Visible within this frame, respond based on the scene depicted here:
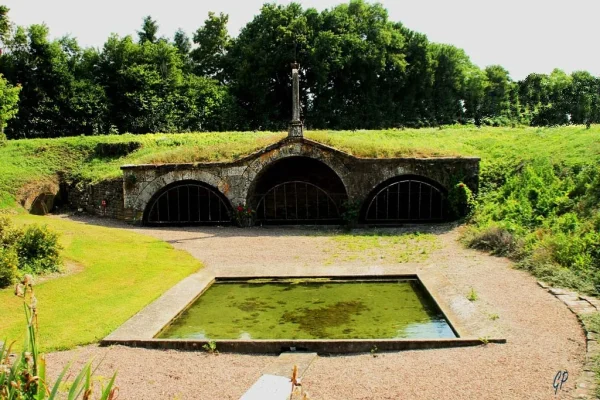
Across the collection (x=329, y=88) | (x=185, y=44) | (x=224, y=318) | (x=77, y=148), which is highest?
(x=185, y=44)

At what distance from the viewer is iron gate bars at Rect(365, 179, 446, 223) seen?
2466cm

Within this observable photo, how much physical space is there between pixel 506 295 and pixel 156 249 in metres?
11.3

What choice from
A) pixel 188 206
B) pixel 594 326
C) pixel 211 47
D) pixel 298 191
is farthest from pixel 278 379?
pixel 211 47

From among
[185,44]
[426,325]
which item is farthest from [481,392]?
[185,44]

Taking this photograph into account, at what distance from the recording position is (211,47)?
2260 inches

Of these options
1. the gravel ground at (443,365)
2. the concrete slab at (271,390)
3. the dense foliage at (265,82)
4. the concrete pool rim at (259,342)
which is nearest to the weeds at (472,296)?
the gravel ground at (443,365)

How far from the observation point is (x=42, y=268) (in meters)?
15.5

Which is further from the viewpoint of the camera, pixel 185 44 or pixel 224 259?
pixel 185 44

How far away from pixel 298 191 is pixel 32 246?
44.8 feet

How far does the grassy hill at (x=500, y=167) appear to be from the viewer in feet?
52.7

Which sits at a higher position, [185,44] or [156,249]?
[185,44]

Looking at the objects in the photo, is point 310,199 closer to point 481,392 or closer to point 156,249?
point 156,249

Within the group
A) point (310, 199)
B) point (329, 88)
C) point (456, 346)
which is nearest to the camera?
point (456, 346)

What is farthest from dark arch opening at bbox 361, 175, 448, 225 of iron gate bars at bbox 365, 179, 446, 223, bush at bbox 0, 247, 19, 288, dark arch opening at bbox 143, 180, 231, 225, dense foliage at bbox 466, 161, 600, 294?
bush at bbox 0, 247, 19, 288
